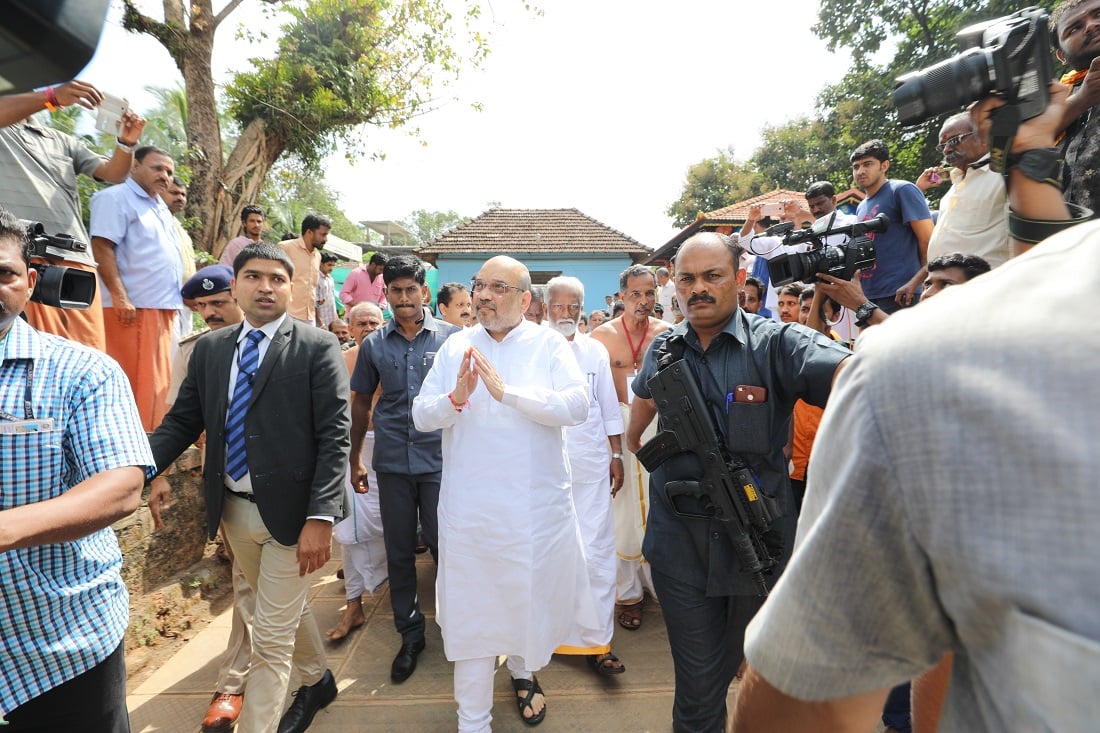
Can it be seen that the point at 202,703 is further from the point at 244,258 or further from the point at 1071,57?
the point at 1071,57

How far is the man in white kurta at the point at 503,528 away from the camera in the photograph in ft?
9.05

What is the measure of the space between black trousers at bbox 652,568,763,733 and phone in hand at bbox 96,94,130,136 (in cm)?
377

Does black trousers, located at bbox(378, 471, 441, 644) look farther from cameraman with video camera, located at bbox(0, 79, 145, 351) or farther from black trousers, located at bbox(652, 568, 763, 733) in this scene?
cameraman with video camera, located at bbox(0, 79, 145, 351)

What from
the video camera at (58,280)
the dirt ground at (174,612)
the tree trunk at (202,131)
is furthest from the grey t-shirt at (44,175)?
the tree trunk at (202,131)

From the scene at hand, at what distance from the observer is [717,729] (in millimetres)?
2287

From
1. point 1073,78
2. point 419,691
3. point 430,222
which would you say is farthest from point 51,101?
point 430,222

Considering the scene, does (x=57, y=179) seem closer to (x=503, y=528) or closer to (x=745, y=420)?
(x=503, y=528)

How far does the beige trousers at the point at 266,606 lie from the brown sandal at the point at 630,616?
84.5 inches

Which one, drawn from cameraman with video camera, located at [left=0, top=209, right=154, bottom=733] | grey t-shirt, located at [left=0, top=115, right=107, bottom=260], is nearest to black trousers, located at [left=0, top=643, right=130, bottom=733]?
cameraman with video camera, located at [left=0, top=209, right=154, bottom=733]

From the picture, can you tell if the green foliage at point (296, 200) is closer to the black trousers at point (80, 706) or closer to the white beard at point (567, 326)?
the white beard at point (567, 326)

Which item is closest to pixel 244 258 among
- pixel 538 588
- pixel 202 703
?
pixel 538 588

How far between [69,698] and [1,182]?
9.21ft

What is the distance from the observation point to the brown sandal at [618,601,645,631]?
153 inches

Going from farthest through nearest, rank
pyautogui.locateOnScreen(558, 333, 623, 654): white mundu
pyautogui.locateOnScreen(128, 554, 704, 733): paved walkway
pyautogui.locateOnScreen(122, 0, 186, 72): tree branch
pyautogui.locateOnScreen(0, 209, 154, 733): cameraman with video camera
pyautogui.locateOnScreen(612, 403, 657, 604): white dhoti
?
1. pyautogui.locateOnScreen(122, 0, 186, 72): tree branch
2. pyautogui.locateOnScreen(612, 403, 657, 604): white dhoti
3. pyautogui.locateOnScreen(558, 333, 623, 654): white mundu
4. pyautogui.locateOnScreen(128, 554, 704, 733): paved walkway
5. pyautogui.locateOnScreen(0, 209, 154, 733): cameraman with video camera
